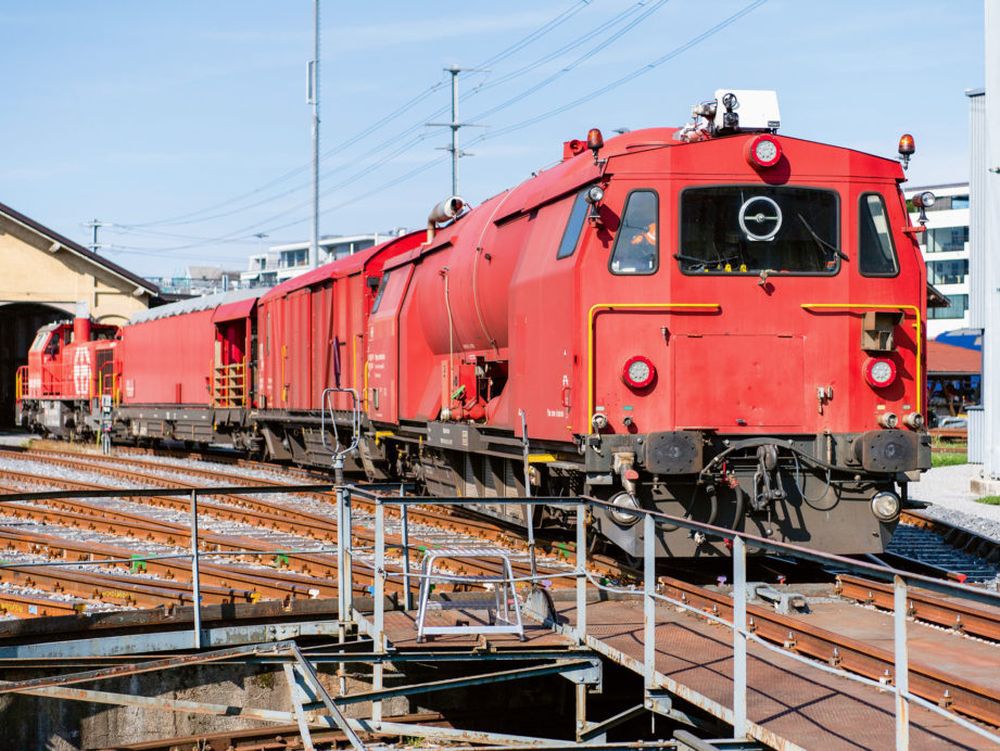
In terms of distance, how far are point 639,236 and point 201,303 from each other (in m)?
22.4

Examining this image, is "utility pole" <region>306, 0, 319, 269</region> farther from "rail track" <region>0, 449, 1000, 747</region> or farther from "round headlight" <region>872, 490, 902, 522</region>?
"round headlight" <region>872, 490, 902, 522</region>

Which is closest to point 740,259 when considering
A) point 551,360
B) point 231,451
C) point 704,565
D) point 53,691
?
point 551,360

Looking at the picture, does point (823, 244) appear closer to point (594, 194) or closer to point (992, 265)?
point (594, 194)

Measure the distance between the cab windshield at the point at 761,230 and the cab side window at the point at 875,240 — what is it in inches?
8.7

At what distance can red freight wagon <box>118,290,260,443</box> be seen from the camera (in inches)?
1119

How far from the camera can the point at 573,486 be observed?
11.5 metres

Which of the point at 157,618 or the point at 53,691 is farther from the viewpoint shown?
the point at 157,618

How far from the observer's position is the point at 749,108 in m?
10.9

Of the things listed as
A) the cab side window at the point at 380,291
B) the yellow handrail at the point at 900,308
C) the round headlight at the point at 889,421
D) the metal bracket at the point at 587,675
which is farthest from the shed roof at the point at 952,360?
the metal bracket at the point at 587,675

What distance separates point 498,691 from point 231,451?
27.8m

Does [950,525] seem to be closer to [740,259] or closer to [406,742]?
[740,259]

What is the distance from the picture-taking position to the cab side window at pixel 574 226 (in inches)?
421

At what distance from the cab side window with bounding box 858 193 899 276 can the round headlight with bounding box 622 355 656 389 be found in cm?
207

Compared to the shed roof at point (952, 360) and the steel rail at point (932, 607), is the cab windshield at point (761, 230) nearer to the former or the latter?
the steel rail at point (932, 607)
